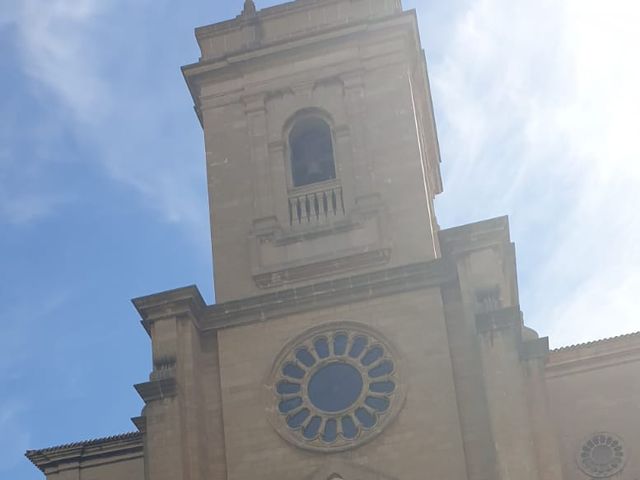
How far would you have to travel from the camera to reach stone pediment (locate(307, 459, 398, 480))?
90.5 ft

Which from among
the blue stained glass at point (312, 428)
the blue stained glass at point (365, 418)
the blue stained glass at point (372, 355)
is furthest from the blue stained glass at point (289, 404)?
the blue stained glass at point (372, 355)

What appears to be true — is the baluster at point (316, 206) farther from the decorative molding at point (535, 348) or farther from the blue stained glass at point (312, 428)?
the decorative molding at point (535, 348)

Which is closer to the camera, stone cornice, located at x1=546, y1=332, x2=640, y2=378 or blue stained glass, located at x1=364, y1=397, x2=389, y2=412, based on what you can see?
→ blue stained glass, located at x1=364, y1=397, x2=389, y2=412

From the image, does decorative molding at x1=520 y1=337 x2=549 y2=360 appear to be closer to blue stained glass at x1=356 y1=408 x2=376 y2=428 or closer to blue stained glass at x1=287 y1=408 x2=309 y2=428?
blue stained glass at x1=356 y1=408 x2=376 y2=428

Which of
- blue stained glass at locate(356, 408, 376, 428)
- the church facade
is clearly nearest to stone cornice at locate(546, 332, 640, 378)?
the church facade

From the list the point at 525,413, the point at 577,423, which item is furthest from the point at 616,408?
the point at 525,413

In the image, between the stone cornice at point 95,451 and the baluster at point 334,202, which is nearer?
the stone cornice at point 95,451

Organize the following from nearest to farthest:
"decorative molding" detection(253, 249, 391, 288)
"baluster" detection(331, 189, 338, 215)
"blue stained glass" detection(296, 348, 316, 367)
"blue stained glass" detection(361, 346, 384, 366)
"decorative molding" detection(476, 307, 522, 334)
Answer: "decorative molding" detection(476, 307, 522, 334)
"blue stained glass" detection(361, 346, 384, 366)
"blue stained glass" detection(296, 348, 316, 367)
"decorative molding" detection(253, 249, 391, 288)
"baluster" detection(331, 189, 338, 215)

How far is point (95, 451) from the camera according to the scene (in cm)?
3031

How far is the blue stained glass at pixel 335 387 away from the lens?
28.9m

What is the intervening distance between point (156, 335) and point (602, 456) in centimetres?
897

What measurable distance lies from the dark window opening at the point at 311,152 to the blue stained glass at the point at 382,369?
16.6 ft

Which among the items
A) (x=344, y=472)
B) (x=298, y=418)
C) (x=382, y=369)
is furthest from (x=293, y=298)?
(x=344, y=472)

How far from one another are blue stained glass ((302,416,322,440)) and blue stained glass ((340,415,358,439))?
0.48m
